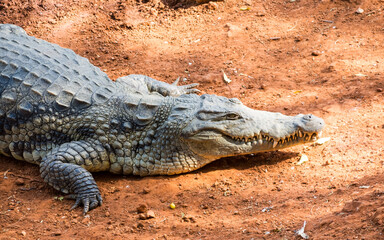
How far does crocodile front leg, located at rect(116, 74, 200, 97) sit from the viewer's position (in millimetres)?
5873

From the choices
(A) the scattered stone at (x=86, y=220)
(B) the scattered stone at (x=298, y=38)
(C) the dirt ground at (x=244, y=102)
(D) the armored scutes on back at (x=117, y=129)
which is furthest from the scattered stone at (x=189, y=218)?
(B) the scattered stone at (x=298, y=38)

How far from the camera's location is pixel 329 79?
6445 millimetres

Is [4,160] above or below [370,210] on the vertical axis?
below

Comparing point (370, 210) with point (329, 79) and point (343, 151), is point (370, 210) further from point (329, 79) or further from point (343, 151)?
point (329, 79)

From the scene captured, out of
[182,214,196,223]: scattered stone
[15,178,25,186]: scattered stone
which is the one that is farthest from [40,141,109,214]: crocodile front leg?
[182,214,196,223]: scattered stone

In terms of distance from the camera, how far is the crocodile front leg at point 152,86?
5873mm

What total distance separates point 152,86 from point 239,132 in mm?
1848

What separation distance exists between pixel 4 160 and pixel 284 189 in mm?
3363

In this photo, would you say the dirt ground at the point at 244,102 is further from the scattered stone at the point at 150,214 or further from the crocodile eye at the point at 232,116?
the crocodile eye at the point at 232,116

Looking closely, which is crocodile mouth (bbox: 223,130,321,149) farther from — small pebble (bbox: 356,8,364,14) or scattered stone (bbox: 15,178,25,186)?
small pebble (bbox: 356,8,364,14)

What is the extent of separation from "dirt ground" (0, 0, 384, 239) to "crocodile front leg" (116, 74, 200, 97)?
1.12 feet

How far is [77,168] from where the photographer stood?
479cm

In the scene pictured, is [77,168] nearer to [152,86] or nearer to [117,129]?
[117,129]

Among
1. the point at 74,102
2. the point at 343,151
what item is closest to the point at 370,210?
the point at 343,151
